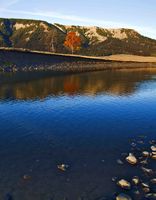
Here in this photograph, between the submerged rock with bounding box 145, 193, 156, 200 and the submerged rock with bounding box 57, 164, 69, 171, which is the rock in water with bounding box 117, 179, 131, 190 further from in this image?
the submerged rock with bounding box 57, 164, 69, 171

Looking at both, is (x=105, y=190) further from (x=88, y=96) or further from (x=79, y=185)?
(x=88, y=96)

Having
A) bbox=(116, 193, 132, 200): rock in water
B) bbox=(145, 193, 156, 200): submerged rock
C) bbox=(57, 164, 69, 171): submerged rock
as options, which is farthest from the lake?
bbox=(145, 193, 156, 200): submerged rock

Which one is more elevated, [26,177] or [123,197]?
[123,197]

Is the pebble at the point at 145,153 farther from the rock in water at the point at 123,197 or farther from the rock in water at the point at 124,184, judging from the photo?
the rock in water at the point at 123,197

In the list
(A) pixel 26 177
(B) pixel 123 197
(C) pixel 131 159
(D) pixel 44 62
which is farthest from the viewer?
(D) pixel 44 62

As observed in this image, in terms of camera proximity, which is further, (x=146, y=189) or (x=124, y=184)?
(x=124, y=184)

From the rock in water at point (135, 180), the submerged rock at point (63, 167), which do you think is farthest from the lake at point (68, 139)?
the rock in water at point (135, 180)

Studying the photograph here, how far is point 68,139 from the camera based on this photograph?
36250mm

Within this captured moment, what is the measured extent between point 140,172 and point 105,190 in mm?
4762

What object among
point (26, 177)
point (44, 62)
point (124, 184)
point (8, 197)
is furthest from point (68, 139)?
point (44, 62)

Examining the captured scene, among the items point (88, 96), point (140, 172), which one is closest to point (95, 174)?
point (140, 172)

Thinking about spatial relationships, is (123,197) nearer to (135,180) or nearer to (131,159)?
(135,180)

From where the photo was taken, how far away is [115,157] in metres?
30.9

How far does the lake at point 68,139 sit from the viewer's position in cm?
2483
